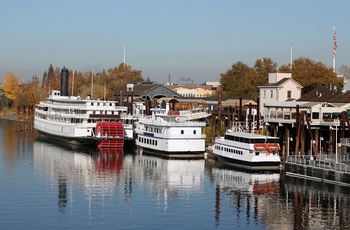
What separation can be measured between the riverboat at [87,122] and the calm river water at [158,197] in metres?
14.2

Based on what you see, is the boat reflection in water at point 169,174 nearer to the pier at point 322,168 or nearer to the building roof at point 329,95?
the pier at point 322,168

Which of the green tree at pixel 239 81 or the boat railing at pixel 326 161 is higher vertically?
the green tree at pixel 239 81

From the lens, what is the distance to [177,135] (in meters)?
85.1

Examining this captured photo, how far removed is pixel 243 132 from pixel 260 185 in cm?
1725

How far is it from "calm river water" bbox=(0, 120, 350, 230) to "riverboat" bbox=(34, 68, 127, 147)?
46.7ft

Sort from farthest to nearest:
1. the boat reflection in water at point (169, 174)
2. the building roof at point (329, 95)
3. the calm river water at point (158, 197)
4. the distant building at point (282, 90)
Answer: the distant building at point (282, 90), the building roof at point (329, 95), the boat reflection in water at point (169, 174), the calm river water at point (158, 197)

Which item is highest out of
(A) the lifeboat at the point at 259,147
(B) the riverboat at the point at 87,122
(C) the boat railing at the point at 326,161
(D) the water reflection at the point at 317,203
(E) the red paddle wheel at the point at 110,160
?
(B) the riverboat at the point at 87,122

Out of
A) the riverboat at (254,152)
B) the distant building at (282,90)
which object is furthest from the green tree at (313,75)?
the riverboat at (254,152)

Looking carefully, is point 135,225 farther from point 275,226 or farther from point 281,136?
point 281,136

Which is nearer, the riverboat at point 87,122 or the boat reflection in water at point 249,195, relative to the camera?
the boat reflection in water at point 249,195

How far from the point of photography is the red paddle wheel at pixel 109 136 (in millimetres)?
95000

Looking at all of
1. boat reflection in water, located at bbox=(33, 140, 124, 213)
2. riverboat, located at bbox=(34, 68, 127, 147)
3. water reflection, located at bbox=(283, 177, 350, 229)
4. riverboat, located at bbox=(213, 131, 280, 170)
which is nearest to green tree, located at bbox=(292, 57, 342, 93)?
riverboat, located at bbox=(34, 68, 127, 147)

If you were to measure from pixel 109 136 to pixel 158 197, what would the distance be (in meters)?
38.0

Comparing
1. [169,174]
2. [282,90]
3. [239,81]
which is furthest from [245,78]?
[169,174]
